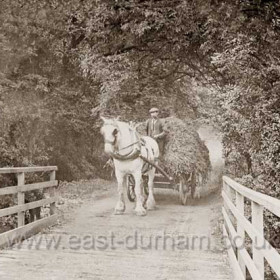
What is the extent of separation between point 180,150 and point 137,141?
2.07 meters

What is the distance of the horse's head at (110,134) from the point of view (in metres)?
10.6

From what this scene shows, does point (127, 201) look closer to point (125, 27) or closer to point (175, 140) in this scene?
point (175, 140)

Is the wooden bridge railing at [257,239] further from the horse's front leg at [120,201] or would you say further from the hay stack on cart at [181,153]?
the hay stack on cart at [181,153]

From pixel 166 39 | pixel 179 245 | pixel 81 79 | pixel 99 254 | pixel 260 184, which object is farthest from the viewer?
pixel 81 79

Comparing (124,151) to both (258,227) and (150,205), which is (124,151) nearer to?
(150,205)

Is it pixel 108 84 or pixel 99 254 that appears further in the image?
pixel 108 84

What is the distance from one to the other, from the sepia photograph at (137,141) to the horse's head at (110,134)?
0.03 meters

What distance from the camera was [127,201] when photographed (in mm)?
13828

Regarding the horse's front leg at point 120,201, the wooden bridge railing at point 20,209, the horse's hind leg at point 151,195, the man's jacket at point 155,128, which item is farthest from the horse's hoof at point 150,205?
the wooden bridge railing at point 20,209

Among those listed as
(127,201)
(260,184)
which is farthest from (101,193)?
(260,184)

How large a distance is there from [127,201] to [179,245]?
620 centimetres

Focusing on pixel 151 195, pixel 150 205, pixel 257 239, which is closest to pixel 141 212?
pixel 150 205

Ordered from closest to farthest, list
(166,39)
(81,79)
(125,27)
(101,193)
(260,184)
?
(260,184), (125,27), (166,39), (101,193), (81,79)

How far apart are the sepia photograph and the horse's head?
30 mm
